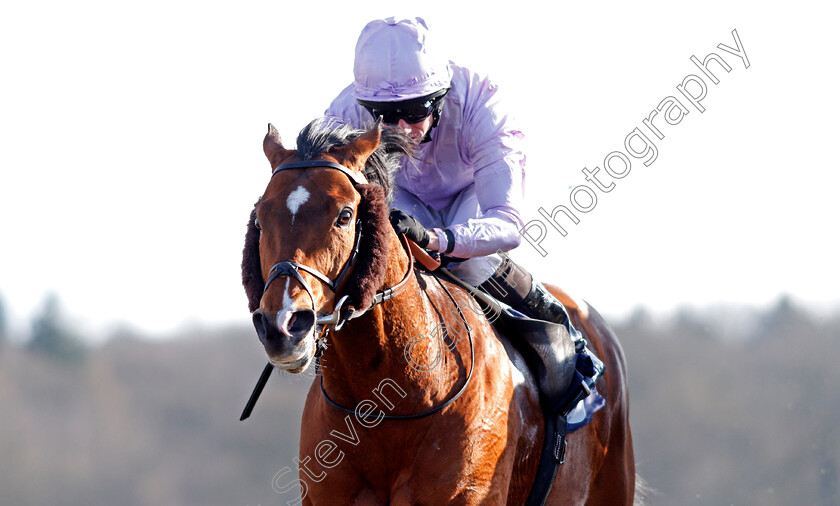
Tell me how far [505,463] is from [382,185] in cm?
121

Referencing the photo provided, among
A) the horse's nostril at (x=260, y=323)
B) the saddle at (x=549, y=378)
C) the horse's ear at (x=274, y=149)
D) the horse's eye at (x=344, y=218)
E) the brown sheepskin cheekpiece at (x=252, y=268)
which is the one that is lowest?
the saddle at (x=549, y=378)

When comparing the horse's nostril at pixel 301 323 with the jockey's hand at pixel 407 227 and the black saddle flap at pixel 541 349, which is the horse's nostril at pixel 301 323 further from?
the black saddle flap at pixel 541 349

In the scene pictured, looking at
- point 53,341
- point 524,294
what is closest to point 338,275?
point 524,294

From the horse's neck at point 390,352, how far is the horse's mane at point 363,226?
19 cm

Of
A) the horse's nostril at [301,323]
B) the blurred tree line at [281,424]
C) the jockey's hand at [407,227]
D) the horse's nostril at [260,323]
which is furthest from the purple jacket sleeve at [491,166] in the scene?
the blurred tree line at [281,424]

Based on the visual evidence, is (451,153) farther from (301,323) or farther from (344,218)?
(301,323)

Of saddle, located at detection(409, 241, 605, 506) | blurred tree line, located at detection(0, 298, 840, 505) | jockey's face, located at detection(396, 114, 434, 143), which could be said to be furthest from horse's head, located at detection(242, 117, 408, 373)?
blurred tree line, located at detection(0, 298, 840, 505)

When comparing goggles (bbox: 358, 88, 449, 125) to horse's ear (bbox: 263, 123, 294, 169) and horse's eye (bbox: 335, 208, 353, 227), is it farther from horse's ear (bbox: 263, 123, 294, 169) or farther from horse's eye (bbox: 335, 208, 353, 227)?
horse's eye (bbox: 335, 208, 353, 227)

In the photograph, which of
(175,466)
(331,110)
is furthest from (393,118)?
(175,466)

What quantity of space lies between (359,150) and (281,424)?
24081 mm

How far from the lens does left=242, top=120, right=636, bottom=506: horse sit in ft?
10.8

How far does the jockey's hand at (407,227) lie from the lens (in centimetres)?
373

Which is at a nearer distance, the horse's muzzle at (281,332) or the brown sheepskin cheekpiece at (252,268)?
the horse's muzzle at (281,332)

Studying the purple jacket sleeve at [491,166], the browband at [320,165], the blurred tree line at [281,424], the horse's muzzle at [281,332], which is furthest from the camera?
the blurred tree line at [281,424]
